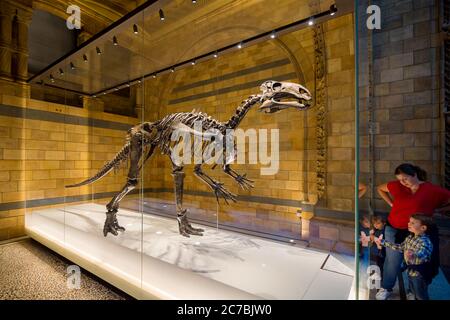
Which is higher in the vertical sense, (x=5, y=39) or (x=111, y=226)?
(x=5, y=39)

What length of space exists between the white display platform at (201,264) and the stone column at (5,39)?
11.6 ft

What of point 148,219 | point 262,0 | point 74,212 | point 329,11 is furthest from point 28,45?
point 329,11

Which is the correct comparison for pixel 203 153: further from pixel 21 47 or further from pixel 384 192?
pixel 21 47

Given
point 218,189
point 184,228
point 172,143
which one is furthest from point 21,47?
point 218,189

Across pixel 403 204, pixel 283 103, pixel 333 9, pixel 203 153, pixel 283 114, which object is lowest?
pixel 403 204

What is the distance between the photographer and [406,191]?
6.15 ft

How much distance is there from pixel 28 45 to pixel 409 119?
24.4 ft

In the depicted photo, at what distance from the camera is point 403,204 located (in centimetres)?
184

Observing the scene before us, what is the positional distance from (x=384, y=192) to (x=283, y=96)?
4.48 feet

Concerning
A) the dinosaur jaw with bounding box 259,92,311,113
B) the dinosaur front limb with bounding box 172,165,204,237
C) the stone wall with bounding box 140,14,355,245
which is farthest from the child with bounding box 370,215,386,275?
the dinosaur front limb with bounding box 172,165,204,237

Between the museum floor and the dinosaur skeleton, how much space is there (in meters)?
0.71
